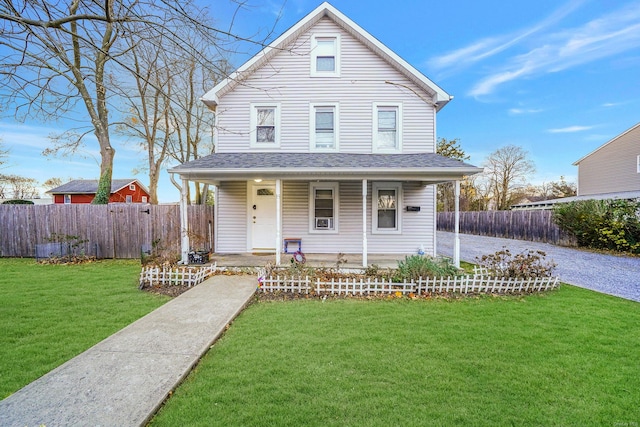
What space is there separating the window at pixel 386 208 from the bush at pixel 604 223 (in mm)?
8868

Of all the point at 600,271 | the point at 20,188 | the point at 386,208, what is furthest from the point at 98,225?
the point at 20,188

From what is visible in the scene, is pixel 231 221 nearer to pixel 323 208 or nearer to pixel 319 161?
pixel 323 208

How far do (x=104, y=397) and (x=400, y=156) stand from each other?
874cm

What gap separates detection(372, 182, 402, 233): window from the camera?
966 cm

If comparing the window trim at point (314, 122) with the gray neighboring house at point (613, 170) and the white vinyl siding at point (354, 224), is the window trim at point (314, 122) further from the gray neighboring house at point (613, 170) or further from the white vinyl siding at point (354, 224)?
the gray neighboring house at point (613, 170)

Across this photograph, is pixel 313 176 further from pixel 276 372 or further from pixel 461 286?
pixel 276 372

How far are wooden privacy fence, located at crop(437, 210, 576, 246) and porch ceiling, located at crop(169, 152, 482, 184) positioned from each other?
10195 millimetres

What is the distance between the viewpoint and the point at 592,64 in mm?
16688

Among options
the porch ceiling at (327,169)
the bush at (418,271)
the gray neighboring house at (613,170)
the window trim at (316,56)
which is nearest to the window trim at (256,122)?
the porch ceiling at (327,169)

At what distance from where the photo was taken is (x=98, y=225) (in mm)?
10656

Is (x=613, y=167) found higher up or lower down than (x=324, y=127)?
higher up

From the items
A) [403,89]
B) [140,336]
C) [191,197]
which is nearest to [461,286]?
[140,336]

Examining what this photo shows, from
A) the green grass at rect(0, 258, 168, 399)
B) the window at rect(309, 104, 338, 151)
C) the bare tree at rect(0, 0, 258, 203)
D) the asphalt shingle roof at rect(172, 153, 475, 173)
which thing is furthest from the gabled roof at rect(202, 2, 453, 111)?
the green grass at rect(0, 258, 168, 399)

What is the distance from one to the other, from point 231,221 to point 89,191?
28.9 m
